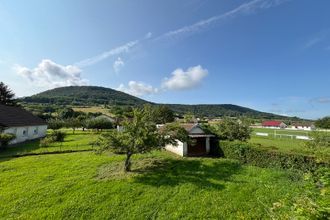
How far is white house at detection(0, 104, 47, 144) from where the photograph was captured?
3138 cm

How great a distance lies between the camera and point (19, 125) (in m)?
33.6

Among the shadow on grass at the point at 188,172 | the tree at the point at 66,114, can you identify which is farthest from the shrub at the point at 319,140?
the tree at the point at 66,114

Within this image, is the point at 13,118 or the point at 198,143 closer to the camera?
the point at 198,143

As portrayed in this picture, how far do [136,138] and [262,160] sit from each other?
454 inches

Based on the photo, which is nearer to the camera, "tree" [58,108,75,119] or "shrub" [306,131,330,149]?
"shrub" [306,131,330,149]

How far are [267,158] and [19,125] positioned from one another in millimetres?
33903

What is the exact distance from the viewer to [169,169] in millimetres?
18469

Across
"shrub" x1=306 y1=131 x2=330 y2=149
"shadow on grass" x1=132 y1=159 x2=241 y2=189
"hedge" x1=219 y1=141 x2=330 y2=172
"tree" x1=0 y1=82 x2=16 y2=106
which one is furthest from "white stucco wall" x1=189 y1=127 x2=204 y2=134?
"tree" x1=0 y1=82 x2=16 y2=106

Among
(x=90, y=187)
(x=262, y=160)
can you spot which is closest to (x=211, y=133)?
(x=262, y=160)

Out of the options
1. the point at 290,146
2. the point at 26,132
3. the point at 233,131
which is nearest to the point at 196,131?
the point at 233,131

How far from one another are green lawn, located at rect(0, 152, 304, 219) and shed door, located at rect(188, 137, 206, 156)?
18.4ft

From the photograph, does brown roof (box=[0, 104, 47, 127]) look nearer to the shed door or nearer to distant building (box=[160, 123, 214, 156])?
distant building (box=[160, 123, 214, 156])

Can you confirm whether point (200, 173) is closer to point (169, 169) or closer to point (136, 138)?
point (169, 169)

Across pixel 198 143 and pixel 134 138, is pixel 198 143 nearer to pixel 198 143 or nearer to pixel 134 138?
pixel 198 143
